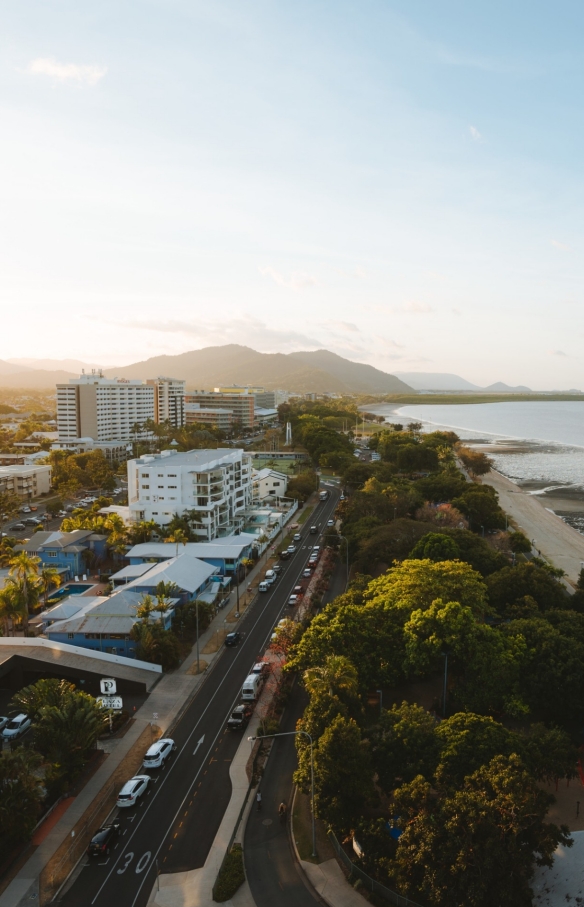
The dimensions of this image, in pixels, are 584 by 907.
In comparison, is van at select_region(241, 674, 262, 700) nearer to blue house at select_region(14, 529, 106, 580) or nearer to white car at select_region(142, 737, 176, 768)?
white car at select_region(142, 737, 176, 768)

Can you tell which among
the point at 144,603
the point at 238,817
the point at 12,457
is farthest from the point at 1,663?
the point at 12,457

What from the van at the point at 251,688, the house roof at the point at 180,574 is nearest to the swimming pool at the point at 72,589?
the house roof at the point at 180,574

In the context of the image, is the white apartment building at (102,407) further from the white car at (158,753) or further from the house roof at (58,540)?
the white car at (158,753)

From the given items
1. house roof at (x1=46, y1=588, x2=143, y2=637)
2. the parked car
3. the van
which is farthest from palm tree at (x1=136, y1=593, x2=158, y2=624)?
the parked car

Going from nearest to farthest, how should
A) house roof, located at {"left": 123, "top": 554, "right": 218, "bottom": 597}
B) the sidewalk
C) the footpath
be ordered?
the sidewalk, house roof, located at {"left": 123, "top": 554, "right": 218, "bottom": 597}, the footpath

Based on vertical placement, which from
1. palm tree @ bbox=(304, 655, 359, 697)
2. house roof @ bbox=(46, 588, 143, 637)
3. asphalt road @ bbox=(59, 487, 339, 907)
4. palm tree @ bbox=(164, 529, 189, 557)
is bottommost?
asphalt road @ bbox=(59, 487, 339, 907)

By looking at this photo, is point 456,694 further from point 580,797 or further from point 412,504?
point 412,504

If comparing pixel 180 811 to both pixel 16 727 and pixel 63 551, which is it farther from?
pixel 63 551
